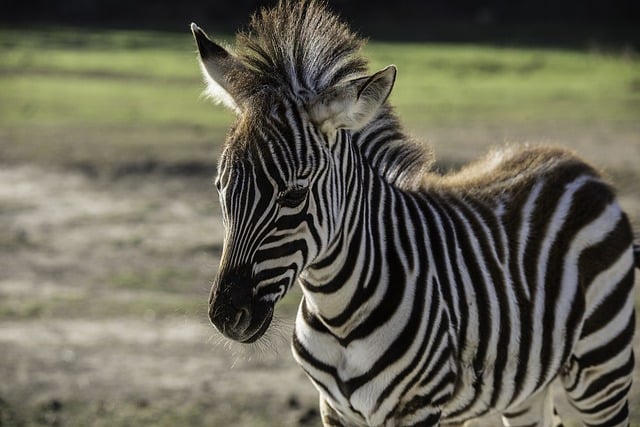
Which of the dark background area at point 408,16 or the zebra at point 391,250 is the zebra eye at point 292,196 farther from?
the dark background area at point 408,16

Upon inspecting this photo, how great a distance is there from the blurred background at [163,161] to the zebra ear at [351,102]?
1.41 ft

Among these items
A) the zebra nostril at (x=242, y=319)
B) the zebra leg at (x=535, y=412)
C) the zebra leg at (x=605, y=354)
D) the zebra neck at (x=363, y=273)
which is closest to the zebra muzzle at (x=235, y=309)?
the zebra nostril at (x=242, y=319)

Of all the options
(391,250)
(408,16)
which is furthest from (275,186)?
(408,16)

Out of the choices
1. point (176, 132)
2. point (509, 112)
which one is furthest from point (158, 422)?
point (509, 112)

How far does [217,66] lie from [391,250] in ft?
2.50

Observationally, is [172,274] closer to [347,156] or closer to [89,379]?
[89,379]

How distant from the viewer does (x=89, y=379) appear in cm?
649

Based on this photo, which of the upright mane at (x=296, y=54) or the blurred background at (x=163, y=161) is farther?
the blurred background at (x=163, y=161)

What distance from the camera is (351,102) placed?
9.64ft

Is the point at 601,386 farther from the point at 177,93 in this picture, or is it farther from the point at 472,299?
the point at 177,93

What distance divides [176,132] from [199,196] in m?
3.79

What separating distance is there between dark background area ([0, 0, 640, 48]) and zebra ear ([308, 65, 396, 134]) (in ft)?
79.6

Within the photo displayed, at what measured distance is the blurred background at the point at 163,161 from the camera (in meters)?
6.34

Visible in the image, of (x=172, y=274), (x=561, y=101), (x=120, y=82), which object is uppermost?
(x=120, y=82)
